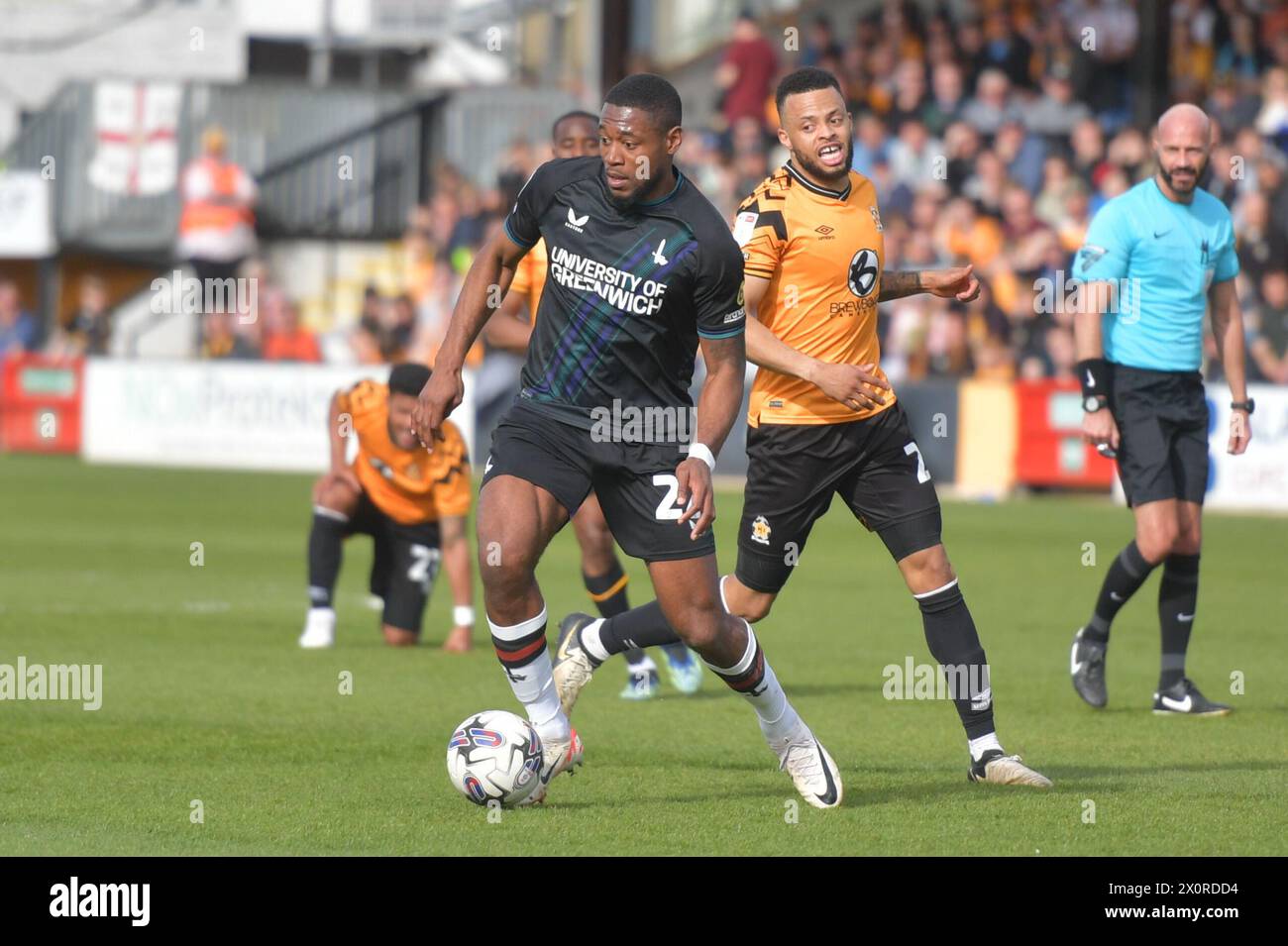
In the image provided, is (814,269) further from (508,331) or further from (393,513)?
(393,513)

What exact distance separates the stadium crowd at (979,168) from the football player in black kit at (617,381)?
14016 millimetres

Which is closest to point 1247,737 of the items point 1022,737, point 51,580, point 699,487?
point 1022,737

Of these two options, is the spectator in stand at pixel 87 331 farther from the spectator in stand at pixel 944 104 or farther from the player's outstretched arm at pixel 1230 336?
the player's outstretched arm at pixel 1230 336

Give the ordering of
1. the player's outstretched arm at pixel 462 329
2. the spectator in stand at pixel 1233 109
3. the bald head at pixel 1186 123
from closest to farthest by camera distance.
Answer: the player's outstretched arm at pixel 462 329 < the bald head at pixel 1186 123 < the spectator in stand at pixel 1233 109

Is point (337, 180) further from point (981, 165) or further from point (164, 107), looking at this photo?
point (981, 165)

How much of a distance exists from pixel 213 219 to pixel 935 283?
21426mm

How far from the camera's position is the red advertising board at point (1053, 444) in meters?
21.2

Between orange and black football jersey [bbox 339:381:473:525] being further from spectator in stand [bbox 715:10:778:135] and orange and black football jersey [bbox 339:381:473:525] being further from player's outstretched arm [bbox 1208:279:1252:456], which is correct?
spectator in stand [bbox 715:10:778:135]

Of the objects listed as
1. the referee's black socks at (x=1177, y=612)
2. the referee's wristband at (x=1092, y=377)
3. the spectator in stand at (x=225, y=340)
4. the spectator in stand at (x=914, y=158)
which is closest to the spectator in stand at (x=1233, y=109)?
the spectator in stand at (x=914, y=158)

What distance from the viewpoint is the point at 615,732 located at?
8844mm

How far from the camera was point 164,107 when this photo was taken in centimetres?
3027

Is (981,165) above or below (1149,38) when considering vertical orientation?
below

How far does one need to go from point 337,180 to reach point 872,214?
24200mm

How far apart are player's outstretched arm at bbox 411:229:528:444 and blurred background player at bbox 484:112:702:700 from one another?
2.24 m
